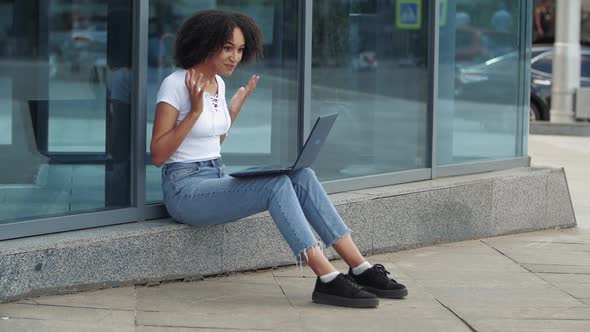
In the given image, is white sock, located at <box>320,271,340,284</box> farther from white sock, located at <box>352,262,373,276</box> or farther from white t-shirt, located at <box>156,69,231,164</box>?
white t-shirt, located at <box>156,69,231,164</box>

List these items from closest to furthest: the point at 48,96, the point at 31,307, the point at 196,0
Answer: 1. the point at 31,307
2. the point at 48,96
3. the point at 196,0

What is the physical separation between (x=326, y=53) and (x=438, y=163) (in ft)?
4.16

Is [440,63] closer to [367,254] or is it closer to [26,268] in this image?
[367,254]

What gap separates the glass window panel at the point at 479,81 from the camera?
7.61m

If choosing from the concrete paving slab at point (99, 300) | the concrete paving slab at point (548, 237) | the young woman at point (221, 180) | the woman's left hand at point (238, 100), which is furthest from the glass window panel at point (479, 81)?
the concrete paving slab at point (99, 300)

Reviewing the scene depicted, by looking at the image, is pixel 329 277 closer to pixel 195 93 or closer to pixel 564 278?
pixel 195 93

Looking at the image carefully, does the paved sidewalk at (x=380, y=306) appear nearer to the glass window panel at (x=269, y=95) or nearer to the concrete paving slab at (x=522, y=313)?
the concrete paving slab at (x=522, y=313)

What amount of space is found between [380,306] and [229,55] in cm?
137

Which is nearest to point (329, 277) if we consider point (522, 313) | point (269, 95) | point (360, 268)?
point (360, 268)

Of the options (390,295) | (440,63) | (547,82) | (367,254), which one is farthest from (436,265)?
(547,82)

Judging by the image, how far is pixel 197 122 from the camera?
5488mm

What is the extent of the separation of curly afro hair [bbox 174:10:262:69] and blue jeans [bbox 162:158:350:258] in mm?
506

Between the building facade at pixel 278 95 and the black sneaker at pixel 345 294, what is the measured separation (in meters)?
1.05

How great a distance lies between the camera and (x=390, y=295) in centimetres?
543
